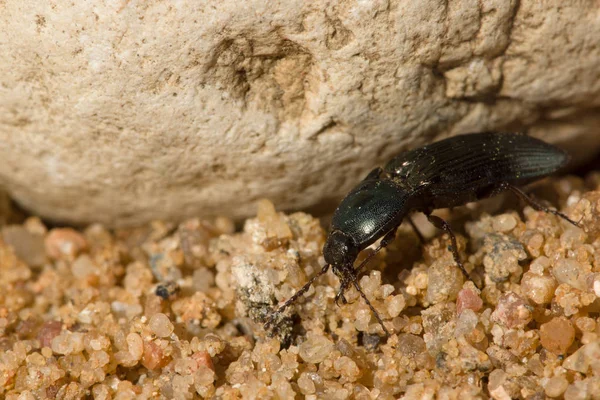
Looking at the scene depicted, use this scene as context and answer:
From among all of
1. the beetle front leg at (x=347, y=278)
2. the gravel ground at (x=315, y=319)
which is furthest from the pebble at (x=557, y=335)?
the beetle front leg at (x=347, y=278)

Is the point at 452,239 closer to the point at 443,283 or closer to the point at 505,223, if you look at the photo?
the point at 443,283

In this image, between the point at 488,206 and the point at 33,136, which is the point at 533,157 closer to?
the point at 488,206

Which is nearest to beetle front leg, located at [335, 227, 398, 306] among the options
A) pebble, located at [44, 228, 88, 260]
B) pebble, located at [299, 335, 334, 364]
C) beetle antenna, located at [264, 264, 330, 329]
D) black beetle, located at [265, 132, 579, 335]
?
black beetle, located at [265, 132, 579, 335]

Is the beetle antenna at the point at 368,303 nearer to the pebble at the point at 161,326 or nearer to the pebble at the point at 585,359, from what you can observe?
the pebble at the point at 585,359

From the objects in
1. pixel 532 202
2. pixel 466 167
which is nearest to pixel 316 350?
pixel 466 167

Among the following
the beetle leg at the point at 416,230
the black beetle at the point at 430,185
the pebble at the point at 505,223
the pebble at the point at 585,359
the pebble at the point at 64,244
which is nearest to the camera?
the pebble at the point at 585,359
